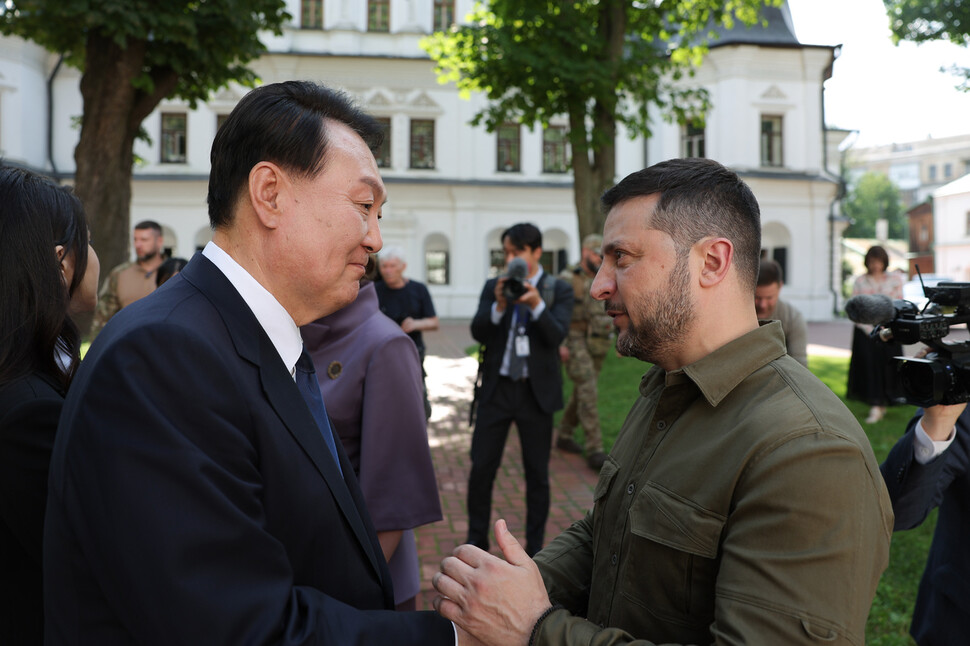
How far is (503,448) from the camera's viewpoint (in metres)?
5.29

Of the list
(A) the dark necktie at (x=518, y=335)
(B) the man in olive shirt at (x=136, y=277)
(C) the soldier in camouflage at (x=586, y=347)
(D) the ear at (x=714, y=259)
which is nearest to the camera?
(D) the ear at (x=714, y=259)

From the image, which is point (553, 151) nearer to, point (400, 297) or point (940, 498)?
point (400, 297)

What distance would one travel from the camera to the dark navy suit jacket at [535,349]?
17.6 feet

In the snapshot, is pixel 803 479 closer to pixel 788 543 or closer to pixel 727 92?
pixel 788 543

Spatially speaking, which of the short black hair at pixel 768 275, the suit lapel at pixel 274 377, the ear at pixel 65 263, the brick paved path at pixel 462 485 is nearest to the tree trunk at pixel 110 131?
the brick paved path at pixel 462 485

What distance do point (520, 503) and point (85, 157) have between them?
9.22 m

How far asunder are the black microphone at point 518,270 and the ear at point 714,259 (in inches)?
144

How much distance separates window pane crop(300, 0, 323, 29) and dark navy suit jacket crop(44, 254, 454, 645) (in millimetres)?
29454

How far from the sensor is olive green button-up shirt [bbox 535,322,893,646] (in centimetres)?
134

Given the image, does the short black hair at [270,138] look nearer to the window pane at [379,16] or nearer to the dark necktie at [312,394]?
the dark necktie at [312,394]

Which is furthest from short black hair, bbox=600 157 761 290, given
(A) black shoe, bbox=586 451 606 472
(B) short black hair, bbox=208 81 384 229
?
(A) black shoe, bbox=586 451 606 472

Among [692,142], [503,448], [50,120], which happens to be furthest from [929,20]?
[50,120]

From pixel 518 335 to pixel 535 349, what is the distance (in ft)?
0.55

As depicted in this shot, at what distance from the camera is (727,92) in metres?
28.7
